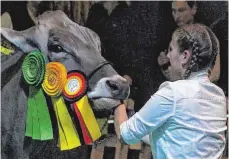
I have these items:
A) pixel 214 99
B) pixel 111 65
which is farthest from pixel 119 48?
pixel 214 99

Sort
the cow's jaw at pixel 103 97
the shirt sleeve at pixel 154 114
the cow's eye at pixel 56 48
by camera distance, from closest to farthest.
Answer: the shirt sleeve at pixel 154 114 → the cow's jaw at pixel 103 97 → the cow's eye at pixel 56 48

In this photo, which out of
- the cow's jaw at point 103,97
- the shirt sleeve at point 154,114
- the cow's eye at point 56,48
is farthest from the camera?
the cow's eye at point 56,48

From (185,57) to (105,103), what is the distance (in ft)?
1.64

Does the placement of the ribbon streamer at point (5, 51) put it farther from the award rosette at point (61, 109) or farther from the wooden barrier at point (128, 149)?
the wooden barrier at point (128, 149)

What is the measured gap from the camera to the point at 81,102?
68.2 inches

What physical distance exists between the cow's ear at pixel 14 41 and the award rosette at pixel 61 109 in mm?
140

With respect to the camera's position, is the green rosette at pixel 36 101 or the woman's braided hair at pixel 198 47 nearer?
the woman's braided hair at pixel 198 47

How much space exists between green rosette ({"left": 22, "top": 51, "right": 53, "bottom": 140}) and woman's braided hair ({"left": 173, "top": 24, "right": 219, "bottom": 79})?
687 mm

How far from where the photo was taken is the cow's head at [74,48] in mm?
1697

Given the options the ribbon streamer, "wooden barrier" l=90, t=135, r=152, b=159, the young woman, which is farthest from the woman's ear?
the ribbon streamer

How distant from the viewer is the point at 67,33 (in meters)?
1.81

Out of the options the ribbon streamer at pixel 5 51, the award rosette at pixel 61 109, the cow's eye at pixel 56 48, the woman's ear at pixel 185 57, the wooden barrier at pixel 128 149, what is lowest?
the wooden barrier at pixel 128 149

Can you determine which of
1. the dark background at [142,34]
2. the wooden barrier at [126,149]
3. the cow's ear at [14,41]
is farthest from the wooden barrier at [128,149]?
the cow's ear at [14,41]

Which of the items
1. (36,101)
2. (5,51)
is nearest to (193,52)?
(36,101)
